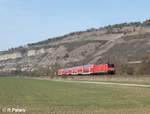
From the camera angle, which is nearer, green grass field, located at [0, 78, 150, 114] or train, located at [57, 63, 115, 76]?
green grass field, located at [0, 78, 150, 114]

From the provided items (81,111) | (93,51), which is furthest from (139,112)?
(93,51)

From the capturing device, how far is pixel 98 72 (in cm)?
11000

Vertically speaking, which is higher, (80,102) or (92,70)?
(92,70)

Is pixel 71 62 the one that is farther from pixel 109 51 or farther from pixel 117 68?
pixel 117 68

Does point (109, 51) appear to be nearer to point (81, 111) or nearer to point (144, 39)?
point (144, 39)

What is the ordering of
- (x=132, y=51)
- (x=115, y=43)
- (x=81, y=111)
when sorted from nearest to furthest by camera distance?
(x=81, y=111) → (x=132, y=51) → (x=115, y=43)

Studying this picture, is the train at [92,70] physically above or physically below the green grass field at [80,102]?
above

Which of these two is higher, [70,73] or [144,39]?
[144,39]

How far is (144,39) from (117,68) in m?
54.1

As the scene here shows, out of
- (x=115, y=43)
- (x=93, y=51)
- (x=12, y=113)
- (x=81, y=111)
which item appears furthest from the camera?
(x=93, y=51)

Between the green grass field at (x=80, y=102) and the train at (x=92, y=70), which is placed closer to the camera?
the green grass field at (x=80, y=102)

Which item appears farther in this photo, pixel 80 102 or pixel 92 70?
pixel 92 70

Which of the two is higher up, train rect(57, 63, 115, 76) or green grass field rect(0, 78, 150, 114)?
train rect(57, 63, 115, 76)

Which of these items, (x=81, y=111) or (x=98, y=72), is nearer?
(x=81, y=111)
